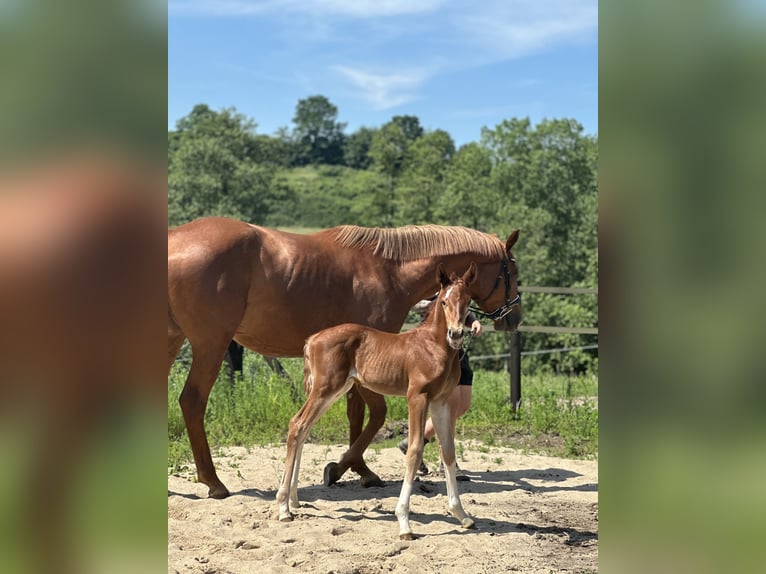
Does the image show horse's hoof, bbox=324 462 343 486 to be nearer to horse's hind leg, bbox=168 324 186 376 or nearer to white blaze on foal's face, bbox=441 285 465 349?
horse's hind leg, bbox=168 324 186 376

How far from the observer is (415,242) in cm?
661

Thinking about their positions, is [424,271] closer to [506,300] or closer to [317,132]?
[506,300]

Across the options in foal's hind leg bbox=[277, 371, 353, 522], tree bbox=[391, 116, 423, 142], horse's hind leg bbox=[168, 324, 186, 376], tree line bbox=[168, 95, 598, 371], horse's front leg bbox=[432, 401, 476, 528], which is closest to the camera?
horse's front leg bbox=[432, 401, 476, 528]

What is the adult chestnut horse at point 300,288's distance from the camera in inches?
225

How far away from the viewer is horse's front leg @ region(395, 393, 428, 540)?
4809mm

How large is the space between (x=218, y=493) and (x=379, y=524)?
53.0 inches

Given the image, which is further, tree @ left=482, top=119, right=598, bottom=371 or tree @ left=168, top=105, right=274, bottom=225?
tree @ left=168, top=105, right=274, bottom=225

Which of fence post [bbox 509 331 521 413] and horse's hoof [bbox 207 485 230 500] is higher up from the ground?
fence post [bbox 509 331 521 413]

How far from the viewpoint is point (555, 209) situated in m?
35.3

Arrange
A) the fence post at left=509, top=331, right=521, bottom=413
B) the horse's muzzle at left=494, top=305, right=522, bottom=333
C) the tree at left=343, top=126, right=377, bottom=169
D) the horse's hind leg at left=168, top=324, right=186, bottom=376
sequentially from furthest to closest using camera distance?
the tree at left=343, top=126, right=377, bottom=169, the fence post at left=509, top=331, right=521, bottom=413, the horse's muzzle at left=494, top=305, right=522, bottom=333, the horse's hind leg at left=168, top=324, right=186, bottom=376
